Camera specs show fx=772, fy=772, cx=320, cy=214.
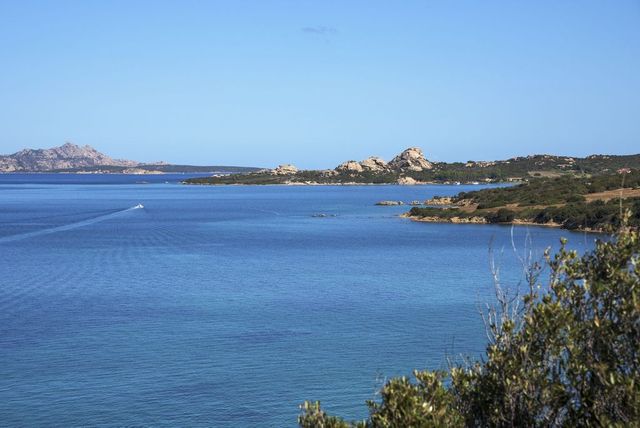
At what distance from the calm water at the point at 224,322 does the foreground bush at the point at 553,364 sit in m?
6.62

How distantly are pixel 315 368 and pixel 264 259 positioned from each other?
3337cm

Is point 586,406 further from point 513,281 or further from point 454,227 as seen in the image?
point 454,227

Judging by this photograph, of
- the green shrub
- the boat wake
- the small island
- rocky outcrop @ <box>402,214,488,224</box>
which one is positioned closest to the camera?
the boat wake

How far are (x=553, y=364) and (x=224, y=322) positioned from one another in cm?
2577

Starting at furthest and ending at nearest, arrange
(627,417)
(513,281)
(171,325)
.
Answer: (513,281) < (171,325) < (627,417)

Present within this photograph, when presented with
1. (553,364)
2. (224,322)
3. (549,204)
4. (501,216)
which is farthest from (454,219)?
(553,364)

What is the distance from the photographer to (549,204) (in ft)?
319

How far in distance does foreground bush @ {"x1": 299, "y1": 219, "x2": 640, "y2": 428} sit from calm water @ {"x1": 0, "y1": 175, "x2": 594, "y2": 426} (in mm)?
6618

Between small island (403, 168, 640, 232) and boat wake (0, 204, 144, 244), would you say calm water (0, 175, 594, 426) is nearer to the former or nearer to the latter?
boat wake (0, 204, 144, 244)

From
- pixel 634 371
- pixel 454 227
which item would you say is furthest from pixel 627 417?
pixel 454 227

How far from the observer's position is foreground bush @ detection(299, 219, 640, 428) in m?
11.3

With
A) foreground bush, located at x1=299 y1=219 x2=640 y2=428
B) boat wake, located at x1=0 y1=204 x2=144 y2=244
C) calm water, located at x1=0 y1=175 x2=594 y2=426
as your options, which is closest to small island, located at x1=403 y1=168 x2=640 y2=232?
calm water, located at x1=0 y1=175 x2=594 y2=426

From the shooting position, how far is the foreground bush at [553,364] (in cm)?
1127

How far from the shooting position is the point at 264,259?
203ft
